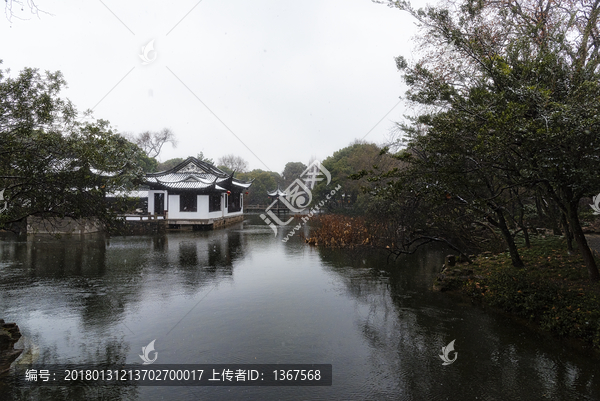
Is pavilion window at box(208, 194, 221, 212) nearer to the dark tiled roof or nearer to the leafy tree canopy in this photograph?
the dark tiled roof

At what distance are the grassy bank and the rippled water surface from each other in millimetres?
304

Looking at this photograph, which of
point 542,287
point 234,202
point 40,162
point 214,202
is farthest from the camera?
point 234,202

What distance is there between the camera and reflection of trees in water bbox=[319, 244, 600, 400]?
407 centimetres

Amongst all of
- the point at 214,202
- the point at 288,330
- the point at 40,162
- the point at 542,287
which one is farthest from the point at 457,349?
the point at 214,202

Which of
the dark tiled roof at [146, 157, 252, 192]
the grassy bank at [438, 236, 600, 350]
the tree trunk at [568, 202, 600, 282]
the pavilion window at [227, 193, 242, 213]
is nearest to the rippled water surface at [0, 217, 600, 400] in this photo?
the grassy bank at [438, 236, 600, 350]

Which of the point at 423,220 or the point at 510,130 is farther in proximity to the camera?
the point at 423,220

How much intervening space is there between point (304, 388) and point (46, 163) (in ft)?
15.6

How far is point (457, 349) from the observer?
16.9ft

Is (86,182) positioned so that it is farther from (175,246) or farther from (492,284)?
(175,246)

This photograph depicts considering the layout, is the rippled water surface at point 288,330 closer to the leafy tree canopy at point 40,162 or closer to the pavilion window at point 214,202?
the leafy tree canopy at point 40,162

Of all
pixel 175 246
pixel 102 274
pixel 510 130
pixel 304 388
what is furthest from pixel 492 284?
pixel 175 246

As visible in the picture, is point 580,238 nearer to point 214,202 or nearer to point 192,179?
point 214,202

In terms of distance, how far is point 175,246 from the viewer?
593 inches

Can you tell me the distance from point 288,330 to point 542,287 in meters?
4.39
